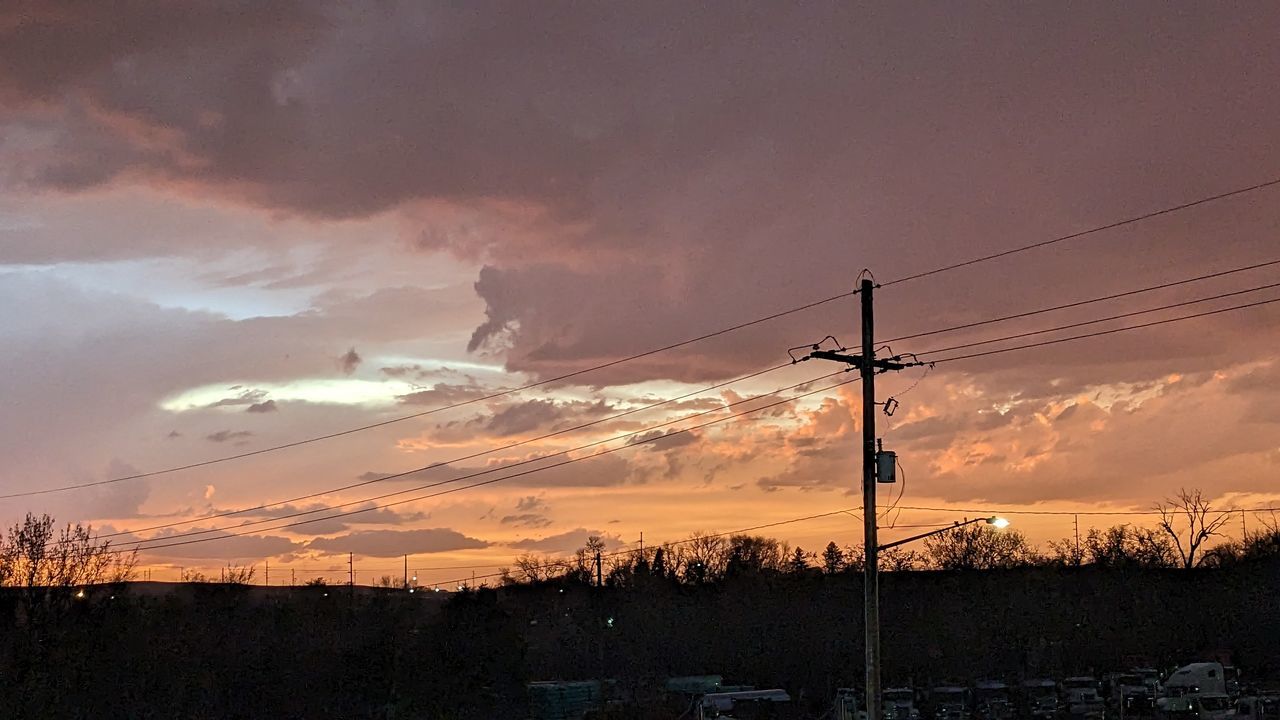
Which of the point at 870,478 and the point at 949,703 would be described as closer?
the point at 870,478

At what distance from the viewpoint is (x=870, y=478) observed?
115 ft

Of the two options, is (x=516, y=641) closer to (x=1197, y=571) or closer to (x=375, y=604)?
(x=375, y=604)

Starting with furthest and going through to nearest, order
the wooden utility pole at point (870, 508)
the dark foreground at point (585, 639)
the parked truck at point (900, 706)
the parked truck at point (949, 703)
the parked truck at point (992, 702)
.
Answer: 1. the parked truck at point (992, 702)
2. the parked truck at point (949, 703)
3. the parked truck at point (900, 706)
4. the dark foreground at point (585, 639)
5. the wooden utility pole at point (870, 508)

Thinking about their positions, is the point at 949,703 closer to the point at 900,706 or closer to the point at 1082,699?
the point at 900,706

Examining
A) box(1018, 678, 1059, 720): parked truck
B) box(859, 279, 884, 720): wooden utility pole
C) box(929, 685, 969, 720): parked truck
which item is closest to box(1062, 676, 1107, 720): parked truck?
box(1018, 678, 1059, 720): parked truck

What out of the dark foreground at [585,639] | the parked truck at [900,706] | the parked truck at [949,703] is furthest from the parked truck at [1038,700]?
the dark foreground at [585,639]

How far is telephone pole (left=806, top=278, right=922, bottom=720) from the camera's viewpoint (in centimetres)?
3372

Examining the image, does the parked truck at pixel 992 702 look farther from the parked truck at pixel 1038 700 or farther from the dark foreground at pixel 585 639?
the dark foreground at pixel 585 639

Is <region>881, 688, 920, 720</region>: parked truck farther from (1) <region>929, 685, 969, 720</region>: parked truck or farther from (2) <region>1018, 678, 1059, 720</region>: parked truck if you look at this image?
(2) <region>1018, 678, 1059, 720</region>: parked truck

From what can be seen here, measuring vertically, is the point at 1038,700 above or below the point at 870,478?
below

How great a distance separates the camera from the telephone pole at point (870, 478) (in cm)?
3372

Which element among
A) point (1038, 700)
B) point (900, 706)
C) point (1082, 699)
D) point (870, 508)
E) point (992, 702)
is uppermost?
point (870, 508)

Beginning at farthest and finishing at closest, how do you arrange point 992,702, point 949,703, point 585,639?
point 585,639, point 992,702, point 949,703

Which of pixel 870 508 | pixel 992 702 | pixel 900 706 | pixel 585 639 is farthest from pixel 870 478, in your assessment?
pixel 585 639
